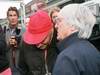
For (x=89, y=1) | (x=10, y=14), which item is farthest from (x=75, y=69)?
(x=10, y=14)

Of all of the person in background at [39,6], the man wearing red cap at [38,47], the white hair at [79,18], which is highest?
the white hair at [79,18]

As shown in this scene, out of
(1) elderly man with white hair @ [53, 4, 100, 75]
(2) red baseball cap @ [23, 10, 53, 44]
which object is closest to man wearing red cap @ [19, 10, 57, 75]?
(2) red baseball cap @ [23, 10, 53, 44]

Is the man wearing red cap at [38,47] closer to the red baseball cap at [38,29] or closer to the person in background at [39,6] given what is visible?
the red baseball cap at [38,29]

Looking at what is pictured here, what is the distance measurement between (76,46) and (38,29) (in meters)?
0.93

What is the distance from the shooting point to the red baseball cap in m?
2.87

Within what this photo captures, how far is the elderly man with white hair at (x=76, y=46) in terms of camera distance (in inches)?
76.5

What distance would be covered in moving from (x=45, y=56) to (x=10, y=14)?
1585 mm

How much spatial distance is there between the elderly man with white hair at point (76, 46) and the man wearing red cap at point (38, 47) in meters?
0.78

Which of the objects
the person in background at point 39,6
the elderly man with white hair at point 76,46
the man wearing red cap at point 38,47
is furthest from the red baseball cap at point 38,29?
the person in background at point 39,6

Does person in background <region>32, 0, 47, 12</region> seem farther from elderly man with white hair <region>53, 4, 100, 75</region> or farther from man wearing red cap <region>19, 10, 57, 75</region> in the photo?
elderly man with white hair <region>53, 4, 100, 75</region>

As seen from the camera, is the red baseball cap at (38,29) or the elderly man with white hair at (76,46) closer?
the elderly man with white hair at (76,46)

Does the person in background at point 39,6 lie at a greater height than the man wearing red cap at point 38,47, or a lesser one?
greater

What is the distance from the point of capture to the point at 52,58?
3061 millimetres

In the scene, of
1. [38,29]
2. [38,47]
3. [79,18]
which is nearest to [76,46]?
[79,18]
